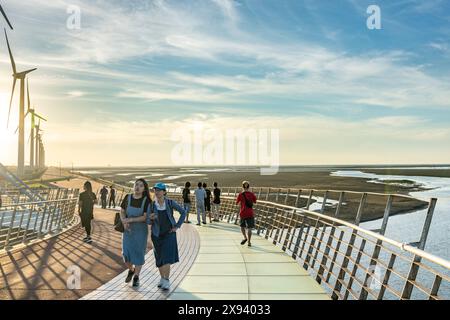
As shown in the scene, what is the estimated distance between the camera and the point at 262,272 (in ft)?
26.7

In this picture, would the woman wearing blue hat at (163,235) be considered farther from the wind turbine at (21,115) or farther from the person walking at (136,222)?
the wind turbine at (21,115)

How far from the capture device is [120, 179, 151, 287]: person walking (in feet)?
22.8

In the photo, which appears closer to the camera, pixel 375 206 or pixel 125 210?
pixel 125 210

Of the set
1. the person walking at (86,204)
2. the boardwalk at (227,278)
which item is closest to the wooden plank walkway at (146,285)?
the boardwalk at (227,278)

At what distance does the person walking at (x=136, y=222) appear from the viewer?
6941 mm

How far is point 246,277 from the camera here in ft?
25.3

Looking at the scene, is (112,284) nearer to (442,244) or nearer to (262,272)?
(262,272)

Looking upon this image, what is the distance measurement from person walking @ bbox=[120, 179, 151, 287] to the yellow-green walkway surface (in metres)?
0.86

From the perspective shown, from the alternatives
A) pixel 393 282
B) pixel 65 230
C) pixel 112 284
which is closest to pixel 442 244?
pixel 393 282

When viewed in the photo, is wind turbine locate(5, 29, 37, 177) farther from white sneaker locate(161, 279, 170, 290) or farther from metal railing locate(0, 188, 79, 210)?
white sneaker locate(161, 279, 170, 290)

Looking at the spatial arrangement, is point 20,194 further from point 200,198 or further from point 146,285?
point 146,285

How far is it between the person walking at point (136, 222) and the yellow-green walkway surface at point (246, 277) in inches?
34.0

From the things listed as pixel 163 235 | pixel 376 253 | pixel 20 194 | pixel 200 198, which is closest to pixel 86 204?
pixel 163 235
